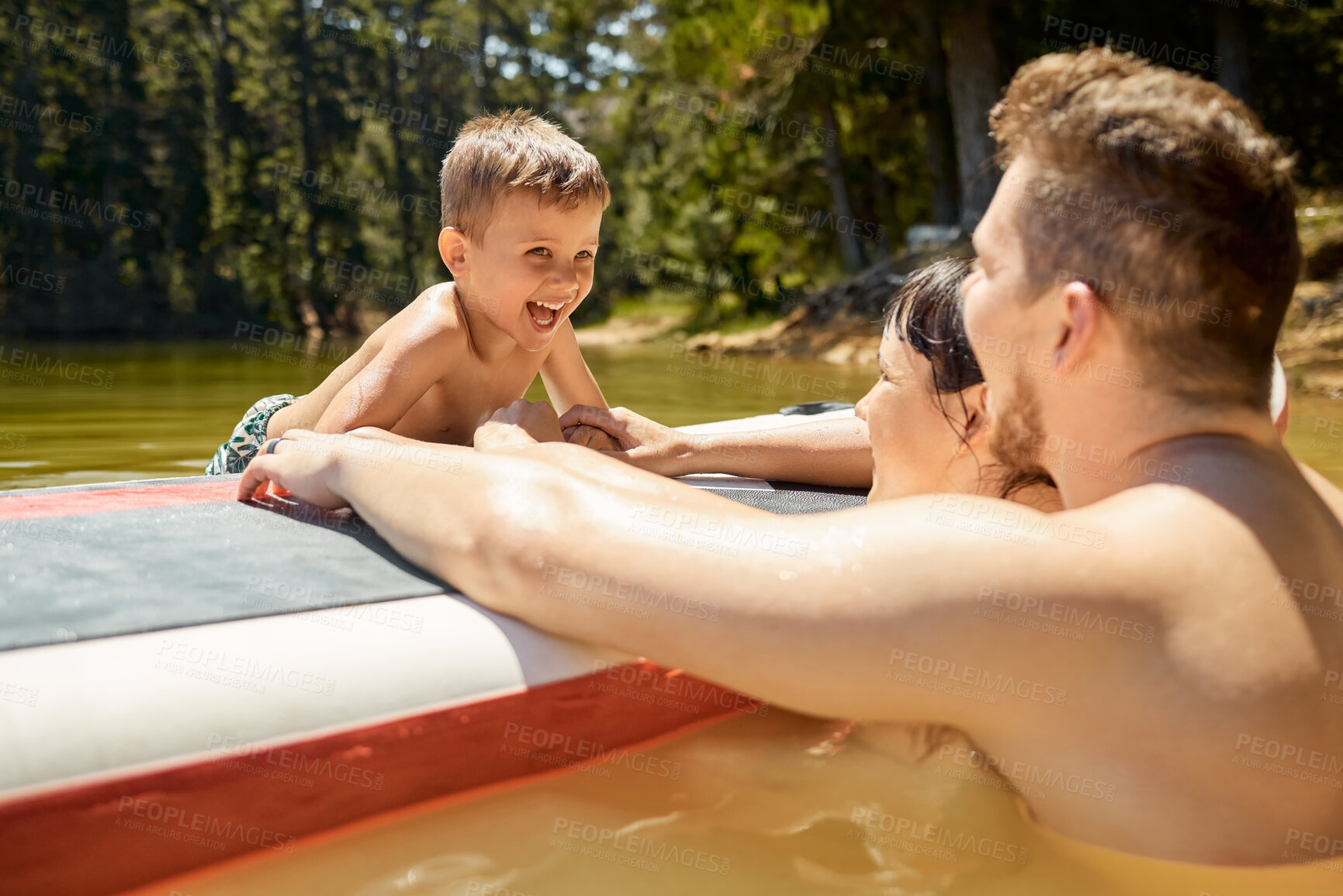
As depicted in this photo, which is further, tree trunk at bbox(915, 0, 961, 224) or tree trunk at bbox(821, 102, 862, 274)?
tree trunk at bbox(821, 102, 862, 274)

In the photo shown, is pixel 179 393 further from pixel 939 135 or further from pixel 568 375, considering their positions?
pixel 939 135

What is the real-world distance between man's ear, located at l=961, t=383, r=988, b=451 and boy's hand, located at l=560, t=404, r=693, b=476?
1.20 metres

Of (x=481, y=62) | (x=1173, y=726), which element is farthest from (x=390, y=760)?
(x=481, y=62)

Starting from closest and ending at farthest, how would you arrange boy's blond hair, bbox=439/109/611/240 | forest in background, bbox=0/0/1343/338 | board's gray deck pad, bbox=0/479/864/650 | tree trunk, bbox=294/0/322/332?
board's gray deck pad, bbox=0/479/864/650
boy's blond hair, bbox=439/109/611/240
forest in background, bbox=0/0/1343/338
tree trunk, bbox=294/0/322/332

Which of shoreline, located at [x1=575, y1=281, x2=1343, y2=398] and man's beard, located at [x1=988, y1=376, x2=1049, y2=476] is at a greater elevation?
man's beard, located at [x1=988, y1=376, x2=1049, y2=476]

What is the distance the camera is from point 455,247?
334cm

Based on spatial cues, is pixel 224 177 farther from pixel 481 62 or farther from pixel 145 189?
pixel 481 62

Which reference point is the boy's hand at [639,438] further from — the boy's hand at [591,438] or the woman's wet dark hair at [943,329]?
the woman's wet dark hair at [943,329]

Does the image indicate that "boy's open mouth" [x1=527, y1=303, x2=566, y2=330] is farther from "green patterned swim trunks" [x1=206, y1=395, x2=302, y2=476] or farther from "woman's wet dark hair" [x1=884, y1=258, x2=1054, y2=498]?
"woman's wet dark hair" [x1=884, y1=258, x2=1054, y2=498]

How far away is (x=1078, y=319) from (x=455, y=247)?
90.0 inches

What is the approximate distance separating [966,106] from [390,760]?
1440cm

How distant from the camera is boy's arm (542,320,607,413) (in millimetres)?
3746

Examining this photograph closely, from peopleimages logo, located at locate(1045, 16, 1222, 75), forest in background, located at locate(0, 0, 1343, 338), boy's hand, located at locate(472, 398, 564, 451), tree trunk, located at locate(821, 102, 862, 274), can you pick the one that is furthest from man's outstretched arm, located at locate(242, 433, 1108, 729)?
tree trunk, located at locate(821, 102, 862, 274)

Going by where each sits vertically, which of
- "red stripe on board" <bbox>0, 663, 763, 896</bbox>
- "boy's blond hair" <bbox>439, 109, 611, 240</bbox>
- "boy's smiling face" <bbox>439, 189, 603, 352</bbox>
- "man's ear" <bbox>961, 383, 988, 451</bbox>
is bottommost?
"red stripe on board" <bbox>0, 663, 763, 896</bbox>
